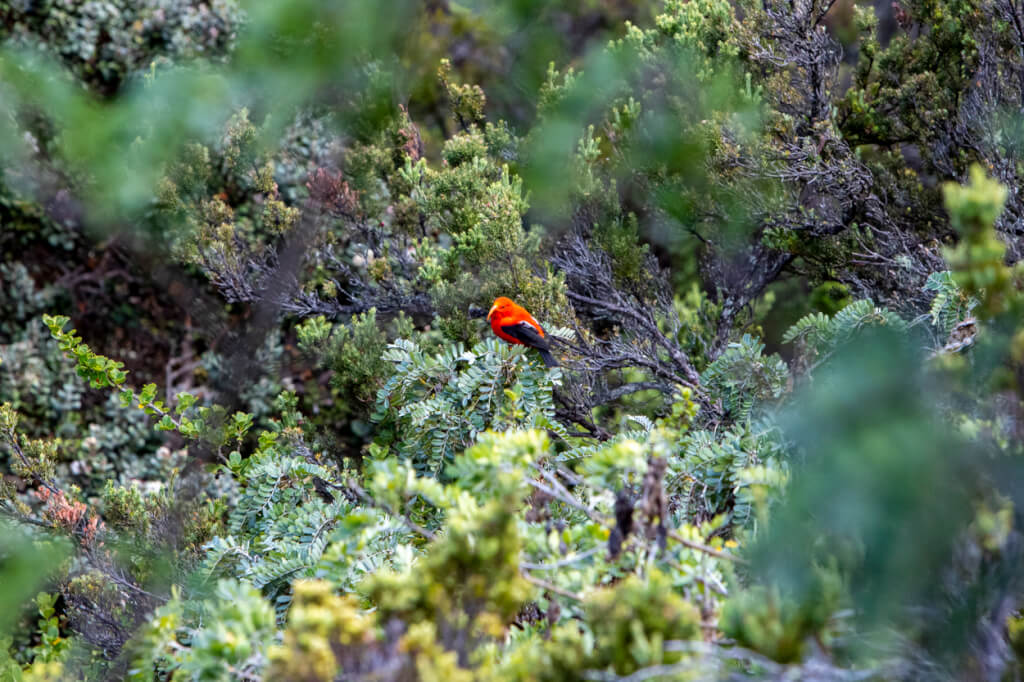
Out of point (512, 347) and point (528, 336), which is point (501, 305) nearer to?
point (528, 336)

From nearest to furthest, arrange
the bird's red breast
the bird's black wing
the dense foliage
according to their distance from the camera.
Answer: the dense foliage
the bird's black wing
the bird's red breast

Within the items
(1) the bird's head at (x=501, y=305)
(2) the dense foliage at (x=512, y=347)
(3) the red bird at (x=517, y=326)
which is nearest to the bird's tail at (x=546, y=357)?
(3) the red bird at (x=517, y=326)

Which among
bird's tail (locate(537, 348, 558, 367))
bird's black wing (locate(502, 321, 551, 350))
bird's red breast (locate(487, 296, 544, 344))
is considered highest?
bird's red breast (locate(487, 296, 544, 344))

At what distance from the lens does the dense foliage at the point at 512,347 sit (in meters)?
1.57

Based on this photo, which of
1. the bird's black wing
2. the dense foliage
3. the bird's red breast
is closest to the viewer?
the dense foliage

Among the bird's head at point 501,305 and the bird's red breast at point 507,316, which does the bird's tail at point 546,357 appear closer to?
the bird's red breast at point 507,316

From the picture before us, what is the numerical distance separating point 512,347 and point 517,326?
24 centimetres

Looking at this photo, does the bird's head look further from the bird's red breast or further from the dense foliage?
the dense foliage

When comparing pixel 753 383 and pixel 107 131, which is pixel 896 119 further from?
pixel 107 131

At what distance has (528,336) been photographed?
3.11 m

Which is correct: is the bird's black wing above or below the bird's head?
below

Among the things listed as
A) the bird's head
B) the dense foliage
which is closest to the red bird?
the bird's head

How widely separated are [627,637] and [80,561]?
2.57 metres

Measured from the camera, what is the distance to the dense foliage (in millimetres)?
1568
